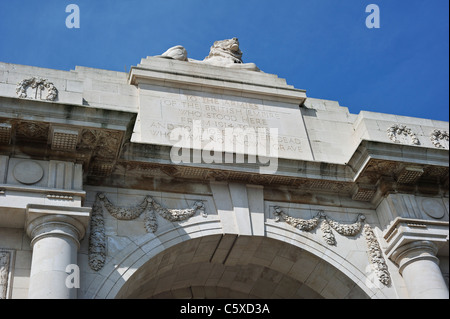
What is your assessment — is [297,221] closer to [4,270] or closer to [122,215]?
[122,215]

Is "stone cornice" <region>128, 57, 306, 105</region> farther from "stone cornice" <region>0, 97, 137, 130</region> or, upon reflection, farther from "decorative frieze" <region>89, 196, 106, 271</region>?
"decorative frieze" <region>89, 196, 106, 271</region>

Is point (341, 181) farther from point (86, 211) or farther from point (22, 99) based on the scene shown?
point (22, 99)

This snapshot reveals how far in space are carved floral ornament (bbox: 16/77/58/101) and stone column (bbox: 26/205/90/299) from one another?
2.66m

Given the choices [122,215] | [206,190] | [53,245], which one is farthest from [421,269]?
[53,245]

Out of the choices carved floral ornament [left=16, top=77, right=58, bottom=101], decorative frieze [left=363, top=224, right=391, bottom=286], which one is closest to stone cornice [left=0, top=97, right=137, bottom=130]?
carved floral ornament [left=16, top=77, right=58, bottom=101]

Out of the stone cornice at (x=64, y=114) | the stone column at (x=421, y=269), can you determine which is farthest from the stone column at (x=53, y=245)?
the stone column at (x=421, y=269)

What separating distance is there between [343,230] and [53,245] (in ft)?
22.1

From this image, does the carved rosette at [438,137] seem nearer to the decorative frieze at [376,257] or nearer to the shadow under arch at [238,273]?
the decorative frieze at [376,257]

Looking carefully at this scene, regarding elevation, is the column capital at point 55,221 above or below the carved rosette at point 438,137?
below

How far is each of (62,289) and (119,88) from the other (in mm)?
6022

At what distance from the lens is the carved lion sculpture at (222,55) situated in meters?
19.0

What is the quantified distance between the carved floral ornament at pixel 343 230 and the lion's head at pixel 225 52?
206 inches

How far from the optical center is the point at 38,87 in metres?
15.5
